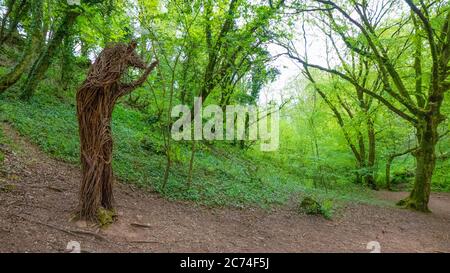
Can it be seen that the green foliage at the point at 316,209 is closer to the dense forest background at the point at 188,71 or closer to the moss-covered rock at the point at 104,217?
the dense forest background at the point at 188,71

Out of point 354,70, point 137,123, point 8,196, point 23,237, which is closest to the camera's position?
point 23,237

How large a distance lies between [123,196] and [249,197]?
12.3 feet

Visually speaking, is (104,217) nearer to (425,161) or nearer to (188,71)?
(188,71)

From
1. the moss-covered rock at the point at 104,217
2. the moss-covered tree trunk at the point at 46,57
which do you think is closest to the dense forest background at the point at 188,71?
the moss-covered tree trunk at the point at 46,57

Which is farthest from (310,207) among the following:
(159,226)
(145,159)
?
(145,159)

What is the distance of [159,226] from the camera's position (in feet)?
18.9

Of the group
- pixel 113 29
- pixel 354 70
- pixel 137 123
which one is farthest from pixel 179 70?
pixel 354 70

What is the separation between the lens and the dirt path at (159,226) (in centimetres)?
444

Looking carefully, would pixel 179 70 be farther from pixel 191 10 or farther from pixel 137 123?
pixel 137 123

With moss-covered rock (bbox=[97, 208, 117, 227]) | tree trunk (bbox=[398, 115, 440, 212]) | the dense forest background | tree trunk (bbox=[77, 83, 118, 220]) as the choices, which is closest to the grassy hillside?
the dense forest background

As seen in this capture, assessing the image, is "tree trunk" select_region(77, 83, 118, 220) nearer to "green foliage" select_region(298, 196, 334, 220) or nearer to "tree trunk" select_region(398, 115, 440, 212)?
"green foliage" select_region(298, 196, 334, 220)

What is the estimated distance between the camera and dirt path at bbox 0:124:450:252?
14.6ft

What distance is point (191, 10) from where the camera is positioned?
7023mm

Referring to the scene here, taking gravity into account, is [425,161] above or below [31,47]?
below
